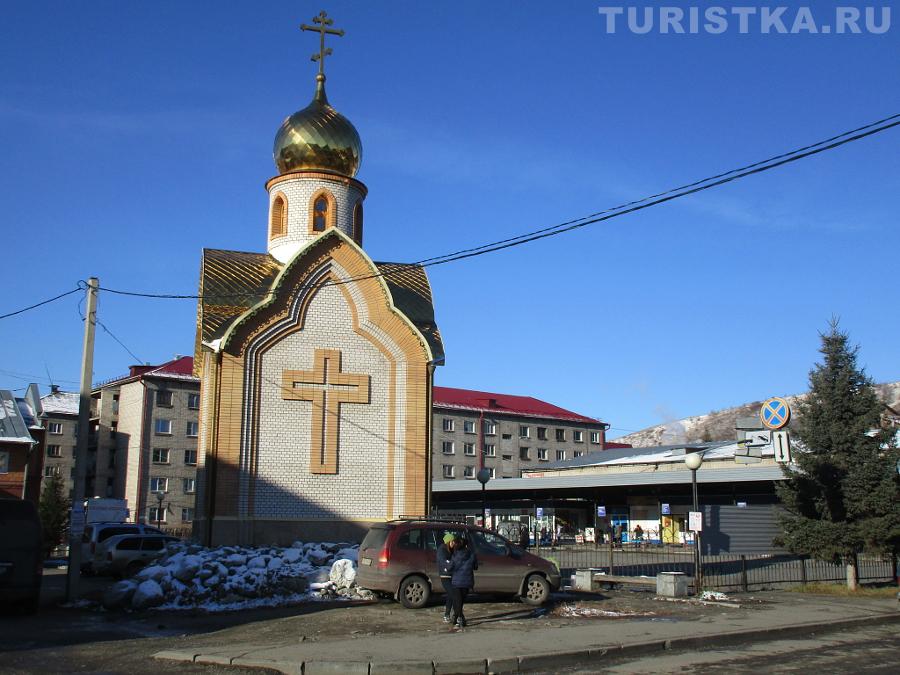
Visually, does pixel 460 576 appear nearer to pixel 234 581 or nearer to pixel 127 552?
pixel 234 581

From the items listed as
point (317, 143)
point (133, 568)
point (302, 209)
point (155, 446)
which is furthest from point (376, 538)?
point (155, 446)

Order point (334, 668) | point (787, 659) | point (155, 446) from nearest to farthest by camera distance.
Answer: point (334, 668)
point (787, 659)
point (155, 446)

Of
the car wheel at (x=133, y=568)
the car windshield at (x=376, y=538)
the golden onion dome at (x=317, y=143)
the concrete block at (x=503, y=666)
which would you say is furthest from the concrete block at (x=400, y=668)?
the golden onion dome at (x=317, y=143)

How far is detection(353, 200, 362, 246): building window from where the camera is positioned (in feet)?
83.1

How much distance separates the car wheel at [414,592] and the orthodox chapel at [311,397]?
587 centimetres

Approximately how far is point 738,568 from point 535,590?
14419 millimetres

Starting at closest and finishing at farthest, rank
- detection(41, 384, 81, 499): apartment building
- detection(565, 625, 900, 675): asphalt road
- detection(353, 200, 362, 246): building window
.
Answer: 1. detection(565, 625, 900, 675): asphalt road
2. detection(353, 200, 362, 246): building window
3. detection(41, 384, 81, 499): apartment building

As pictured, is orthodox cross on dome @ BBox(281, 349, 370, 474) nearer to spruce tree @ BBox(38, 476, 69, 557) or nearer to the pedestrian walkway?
the pedestrian walkway

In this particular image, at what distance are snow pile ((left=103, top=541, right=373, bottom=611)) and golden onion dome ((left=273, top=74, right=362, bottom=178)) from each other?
11.0 meters

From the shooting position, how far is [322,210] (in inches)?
979

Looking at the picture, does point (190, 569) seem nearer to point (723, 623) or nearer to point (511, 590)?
point (511, 590)

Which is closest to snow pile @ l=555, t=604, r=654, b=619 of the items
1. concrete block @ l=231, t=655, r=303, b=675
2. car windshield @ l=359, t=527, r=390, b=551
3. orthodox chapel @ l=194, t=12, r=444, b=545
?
car windshield @ l=359, t=527, r=390, b=551

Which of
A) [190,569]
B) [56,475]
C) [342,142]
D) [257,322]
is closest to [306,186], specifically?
[342,142]

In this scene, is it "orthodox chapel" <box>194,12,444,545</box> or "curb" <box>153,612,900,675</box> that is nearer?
"curb" <box>153,612,900,675</box>
